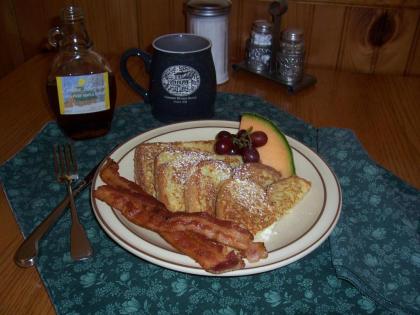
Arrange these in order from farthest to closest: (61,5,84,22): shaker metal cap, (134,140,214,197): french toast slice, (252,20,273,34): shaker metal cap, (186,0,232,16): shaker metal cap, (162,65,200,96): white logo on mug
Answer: (252,20,273,34): shaker metal cap, (186,0,232,16): shaker metal cap, (162,65,200,96): white logo on mug, (61,5,84,22): shaker metal cap, (134,140,214,197): french toast slice

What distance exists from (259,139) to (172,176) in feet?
0.78

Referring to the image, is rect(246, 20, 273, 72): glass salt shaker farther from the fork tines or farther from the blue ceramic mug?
the fork tines

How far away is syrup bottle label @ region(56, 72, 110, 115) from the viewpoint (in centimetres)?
106

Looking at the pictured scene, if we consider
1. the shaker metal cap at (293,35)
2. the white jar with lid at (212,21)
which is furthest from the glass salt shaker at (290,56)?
the white jar with lid at (212,21)

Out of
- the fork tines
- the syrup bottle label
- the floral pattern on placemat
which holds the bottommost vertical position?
the floral pattern on placemat

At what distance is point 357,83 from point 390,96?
0.44 ft

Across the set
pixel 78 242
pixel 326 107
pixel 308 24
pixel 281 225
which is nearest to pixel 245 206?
pixel 281 225

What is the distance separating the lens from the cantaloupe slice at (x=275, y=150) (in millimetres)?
957

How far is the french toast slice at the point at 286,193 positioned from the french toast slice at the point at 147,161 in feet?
0.65

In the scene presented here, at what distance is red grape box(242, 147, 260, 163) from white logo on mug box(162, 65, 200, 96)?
0.91ft

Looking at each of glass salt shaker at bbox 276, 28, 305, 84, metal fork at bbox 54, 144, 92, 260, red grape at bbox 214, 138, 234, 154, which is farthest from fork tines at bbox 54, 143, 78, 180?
glass salt shaker at bbox 276, 28, 305, 84

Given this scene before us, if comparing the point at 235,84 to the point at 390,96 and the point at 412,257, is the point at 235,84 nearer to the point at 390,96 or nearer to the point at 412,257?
the point at 390,96

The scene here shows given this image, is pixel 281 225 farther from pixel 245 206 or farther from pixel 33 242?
pixel 33 242

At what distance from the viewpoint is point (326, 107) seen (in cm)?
140
